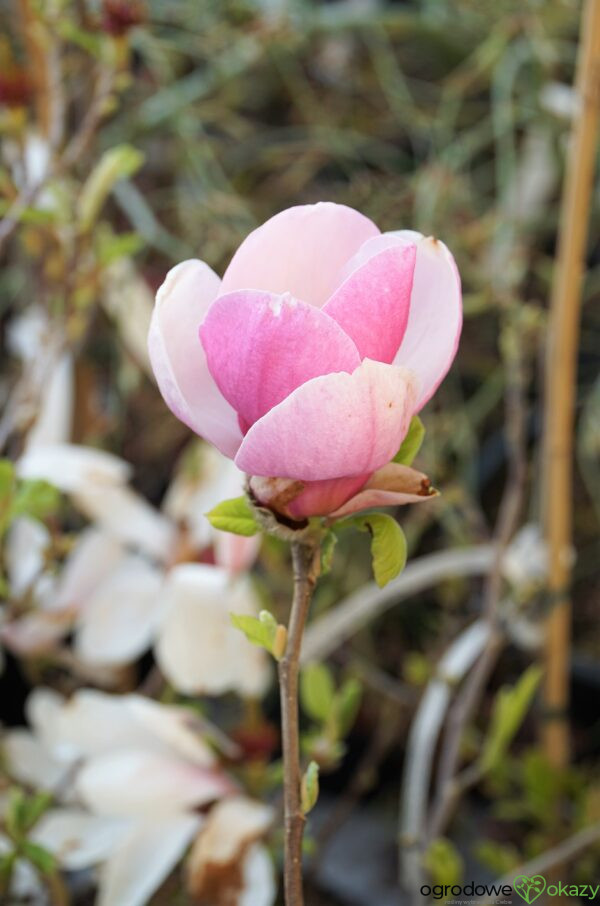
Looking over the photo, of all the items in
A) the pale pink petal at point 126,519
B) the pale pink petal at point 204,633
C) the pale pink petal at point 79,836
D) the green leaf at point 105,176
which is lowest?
the pale pink petal at point 79,836

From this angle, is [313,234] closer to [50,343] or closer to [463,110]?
[50,343]

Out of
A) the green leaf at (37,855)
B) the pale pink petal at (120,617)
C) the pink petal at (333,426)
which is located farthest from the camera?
the pale pink petal at (120,617)

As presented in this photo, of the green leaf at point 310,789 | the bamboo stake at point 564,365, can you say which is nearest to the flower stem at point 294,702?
the green leaf at point 310,789

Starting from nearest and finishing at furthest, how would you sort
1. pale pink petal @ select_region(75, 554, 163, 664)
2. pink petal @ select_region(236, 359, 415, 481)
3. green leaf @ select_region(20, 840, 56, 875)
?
pink petal @ select_region(236, 359, 415, 481), green leaf @ select_region(20, 840, 56, 875), pale pink petal @ select_region(75, 554, 163, 664)

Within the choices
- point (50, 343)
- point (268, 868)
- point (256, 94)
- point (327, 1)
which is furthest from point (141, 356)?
point (327, 1)

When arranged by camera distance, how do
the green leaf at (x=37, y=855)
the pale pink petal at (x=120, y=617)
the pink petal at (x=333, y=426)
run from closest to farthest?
the pink petal at (x=333, y=426), the green leaf at (x=37, y=855), the pale pink petal at (x=120, y=617)

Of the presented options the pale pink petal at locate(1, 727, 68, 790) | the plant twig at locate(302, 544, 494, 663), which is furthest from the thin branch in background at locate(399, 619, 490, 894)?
the pale pink petal at locate(1, 727, 68, 790)

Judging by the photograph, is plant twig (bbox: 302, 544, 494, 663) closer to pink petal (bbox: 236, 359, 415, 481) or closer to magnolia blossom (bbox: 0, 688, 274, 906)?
magnolia blossom (bbox: 0, 688, 274, 906)

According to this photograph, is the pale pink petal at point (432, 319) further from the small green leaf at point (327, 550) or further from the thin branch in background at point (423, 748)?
the thin branch in background at point (423, 748)
